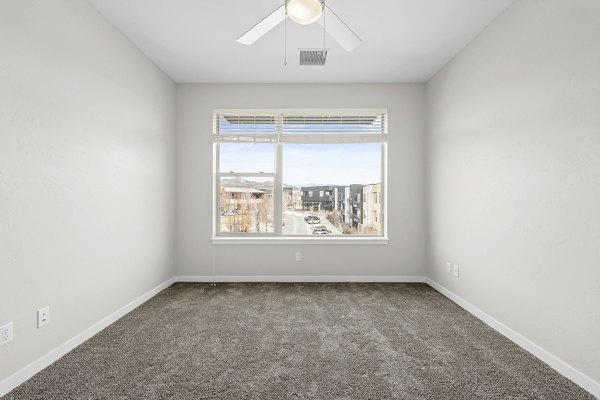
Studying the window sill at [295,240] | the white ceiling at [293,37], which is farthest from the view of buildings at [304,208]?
the white ceiling at [293,37]

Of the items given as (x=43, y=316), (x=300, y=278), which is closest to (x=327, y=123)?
(x=300, y=278)

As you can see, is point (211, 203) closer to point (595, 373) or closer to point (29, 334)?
point (29, 334)

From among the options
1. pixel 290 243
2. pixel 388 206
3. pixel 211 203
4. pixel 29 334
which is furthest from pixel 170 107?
pixel 388 206

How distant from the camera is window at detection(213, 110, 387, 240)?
12.8ft

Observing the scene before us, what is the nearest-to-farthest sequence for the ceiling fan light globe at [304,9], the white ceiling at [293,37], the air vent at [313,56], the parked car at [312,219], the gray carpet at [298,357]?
the ceiling fan light globe at [304,9], the gray carpet at [298,357], the white ceiling at [293,37], the air vent at [313,56], the parked car at [312,219]

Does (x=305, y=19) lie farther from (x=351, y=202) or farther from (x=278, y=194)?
(x=351, y=202)

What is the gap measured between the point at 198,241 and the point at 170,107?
1.77m

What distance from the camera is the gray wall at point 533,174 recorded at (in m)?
1.72

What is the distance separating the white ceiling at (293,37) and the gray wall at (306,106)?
0.59 ft

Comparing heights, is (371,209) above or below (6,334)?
above

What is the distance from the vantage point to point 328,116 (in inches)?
155

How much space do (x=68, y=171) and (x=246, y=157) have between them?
84.1 inches

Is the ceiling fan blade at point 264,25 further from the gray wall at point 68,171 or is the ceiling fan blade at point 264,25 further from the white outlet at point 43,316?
the white outlet at point 43,316

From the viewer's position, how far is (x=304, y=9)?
1.59 m
